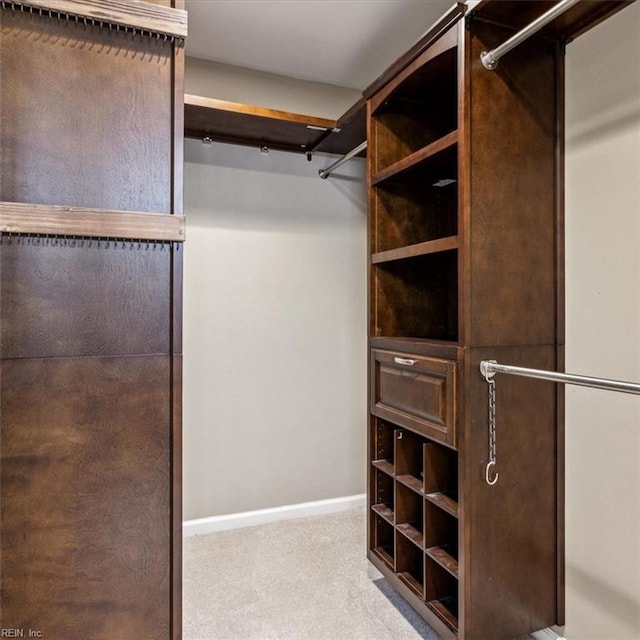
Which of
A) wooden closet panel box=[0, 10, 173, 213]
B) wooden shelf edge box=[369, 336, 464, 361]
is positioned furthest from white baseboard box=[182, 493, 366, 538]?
wooden closet panel box=[0, 10, 173, 213]

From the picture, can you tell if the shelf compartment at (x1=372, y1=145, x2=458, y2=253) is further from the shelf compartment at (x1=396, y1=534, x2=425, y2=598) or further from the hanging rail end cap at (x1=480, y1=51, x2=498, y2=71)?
the shelf compartment at (x1=396, y1=534, x2=425, y2=598)

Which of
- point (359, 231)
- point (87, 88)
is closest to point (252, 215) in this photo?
point (359, 231)

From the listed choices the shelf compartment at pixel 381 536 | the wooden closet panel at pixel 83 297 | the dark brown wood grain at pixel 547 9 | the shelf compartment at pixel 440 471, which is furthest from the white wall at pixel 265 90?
the shelf compartment at pixel 381 536

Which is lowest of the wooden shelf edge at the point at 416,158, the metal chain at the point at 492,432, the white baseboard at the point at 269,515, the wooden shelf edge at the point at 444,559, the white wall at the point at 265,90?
the white baseboard at the point at 269,515

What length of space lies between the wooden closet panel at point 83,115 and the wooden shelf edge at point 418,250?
0.95 metres

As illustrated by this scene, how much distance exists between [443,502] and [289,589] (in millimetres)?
879

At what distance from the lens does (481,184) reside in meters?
1.54

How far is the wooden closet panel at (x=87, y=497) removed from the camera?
3.88 feet

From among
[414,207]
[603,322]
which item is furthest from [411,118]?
[603,322]

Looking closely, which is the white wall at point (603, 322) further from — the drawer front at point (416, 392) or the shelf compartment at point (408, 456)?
the shelf compartment at point (408, 456)

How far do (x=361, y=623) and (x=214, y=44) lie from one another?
275 centimetres

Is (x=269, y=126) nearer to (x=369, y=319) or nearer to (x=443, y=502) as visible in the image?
(x=369, y=319)

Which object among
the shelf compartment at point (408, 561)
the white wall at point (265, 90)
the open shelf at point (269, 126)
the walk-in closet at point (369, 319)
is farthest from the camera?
the white wall at point (265, 90)

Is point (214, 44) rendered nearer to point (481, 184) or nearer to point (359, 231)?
point (359, 231)
